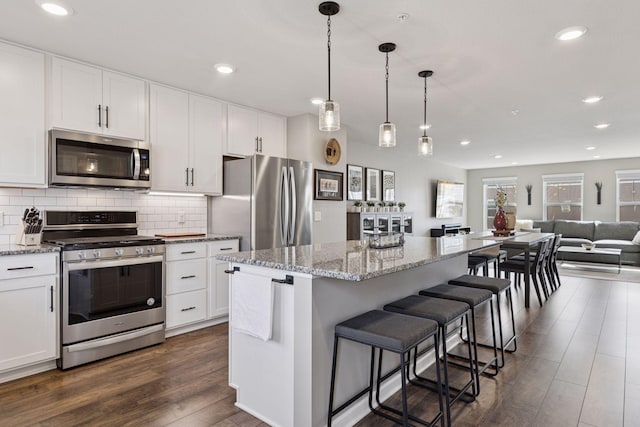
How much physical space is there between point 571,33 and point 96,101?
373 cm

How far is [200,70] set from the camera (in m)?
3.27

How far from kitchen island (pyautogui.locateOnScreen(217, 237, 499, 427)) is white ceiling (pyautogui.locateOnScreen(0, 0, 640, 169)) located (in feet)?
5.02

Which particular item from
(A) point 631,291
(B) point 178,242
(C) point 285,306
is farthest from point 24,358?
(A) point 631,291

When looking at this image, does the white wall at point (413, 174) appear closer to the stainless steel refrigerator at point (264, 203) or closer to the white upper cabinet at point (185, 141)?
the stainless steel refrigerator at point (264, 203)

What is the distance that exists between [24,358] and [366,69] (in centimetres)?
343

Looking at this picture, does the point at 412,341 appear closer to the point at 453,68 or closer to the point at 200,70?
the point at 453,68

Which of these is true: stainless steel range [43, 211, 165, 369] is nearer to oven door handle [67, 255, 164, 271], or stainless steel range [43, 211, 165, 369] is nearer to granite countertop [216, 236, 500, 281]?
oven door handle [67, 255, 164, 271]

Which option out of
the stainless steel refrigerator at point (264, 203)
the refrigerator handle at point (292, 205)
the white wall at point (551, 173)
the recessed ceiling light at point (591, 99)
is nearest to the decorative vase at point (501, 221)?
the recessed ceiling light at point (591, 99)

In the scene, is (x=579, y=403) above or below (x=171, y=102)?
below

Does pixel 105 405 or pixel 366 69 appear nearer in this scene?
pixel 105 405

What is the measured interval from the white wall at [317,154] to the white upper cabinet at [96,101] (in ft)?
6.08

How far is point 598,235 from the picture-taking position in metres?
8.40

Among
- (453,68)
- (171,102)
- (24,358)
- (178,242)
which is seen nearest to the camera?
(24,358)

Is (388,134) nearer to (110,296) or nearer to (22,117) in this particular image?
(110,296)
